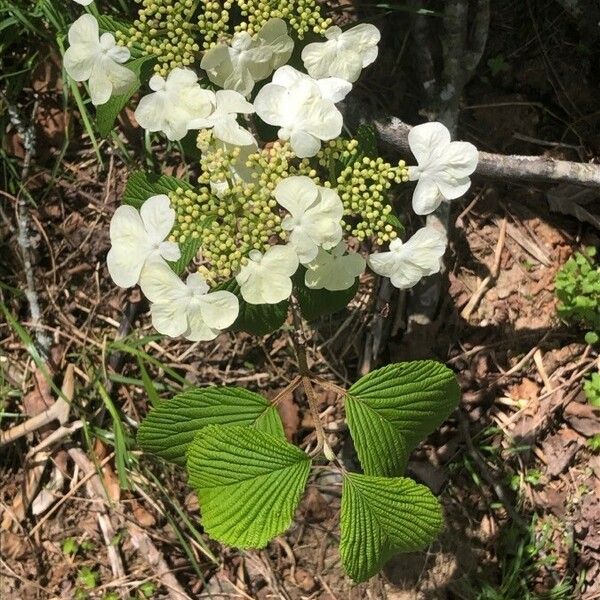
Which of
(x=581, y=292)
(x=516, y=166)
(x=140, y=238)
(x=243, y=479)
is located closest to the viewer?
(x=140, y=238)

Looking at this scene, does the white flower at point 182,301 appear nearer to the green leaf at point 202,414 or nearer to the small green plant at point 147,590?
the green leaf at point 202,414

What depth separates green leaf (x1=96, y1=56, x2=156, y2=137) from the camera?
120cm

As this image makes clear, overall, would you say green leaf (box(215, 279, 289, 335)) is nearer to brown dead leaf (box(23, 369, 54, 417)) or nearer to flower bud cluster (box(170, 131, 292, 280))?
flower bud cluster (box(170, 131, 292, 280))

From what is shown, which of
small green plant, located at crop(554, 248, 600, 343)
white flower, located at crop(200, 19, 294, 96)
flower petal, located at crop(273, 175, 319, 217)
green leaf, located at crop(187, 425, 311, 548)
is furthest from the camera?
small green plant, located at crop(554, 248, 600, 343)

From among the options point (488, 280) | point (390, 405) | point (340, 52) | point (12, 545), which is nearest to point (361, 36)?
point (340, 52)

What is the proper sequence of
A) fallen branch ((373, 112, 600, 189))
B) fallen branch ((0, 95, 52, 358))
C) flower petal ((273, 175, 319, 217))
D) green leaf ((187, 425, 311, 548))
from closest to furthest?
1. flower petal ((273, 175, 319, 217))
2. green leaf ((187, 425, 311, 548))
3. fallen branch ((373, 112, 600, 189))
4. fallen branch ((0, 95, 52, 358))

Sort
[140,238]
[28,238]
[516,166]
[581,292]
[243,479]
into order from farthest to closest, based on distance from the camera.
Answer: [28,238] < [581,292] < [516,166] < [243,479] < [140,238]

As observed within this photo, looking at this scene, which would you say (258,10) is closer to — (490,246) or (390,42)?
(390,42)

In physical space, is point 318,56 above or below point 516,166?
above

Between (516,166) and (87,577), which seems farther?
(87,577)

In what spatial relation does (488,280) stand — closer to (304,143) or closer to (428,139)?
(428,139)

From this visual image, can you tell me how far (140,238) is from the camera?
1088 millimetres

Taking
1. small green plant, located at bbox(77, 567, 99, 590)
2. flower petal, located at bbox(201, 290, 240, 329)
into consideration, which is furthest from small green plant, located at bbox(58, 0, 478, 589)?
small green plant, located at bbox(77, 567, 99, 590)

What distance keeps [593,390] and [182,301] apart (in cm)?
128
